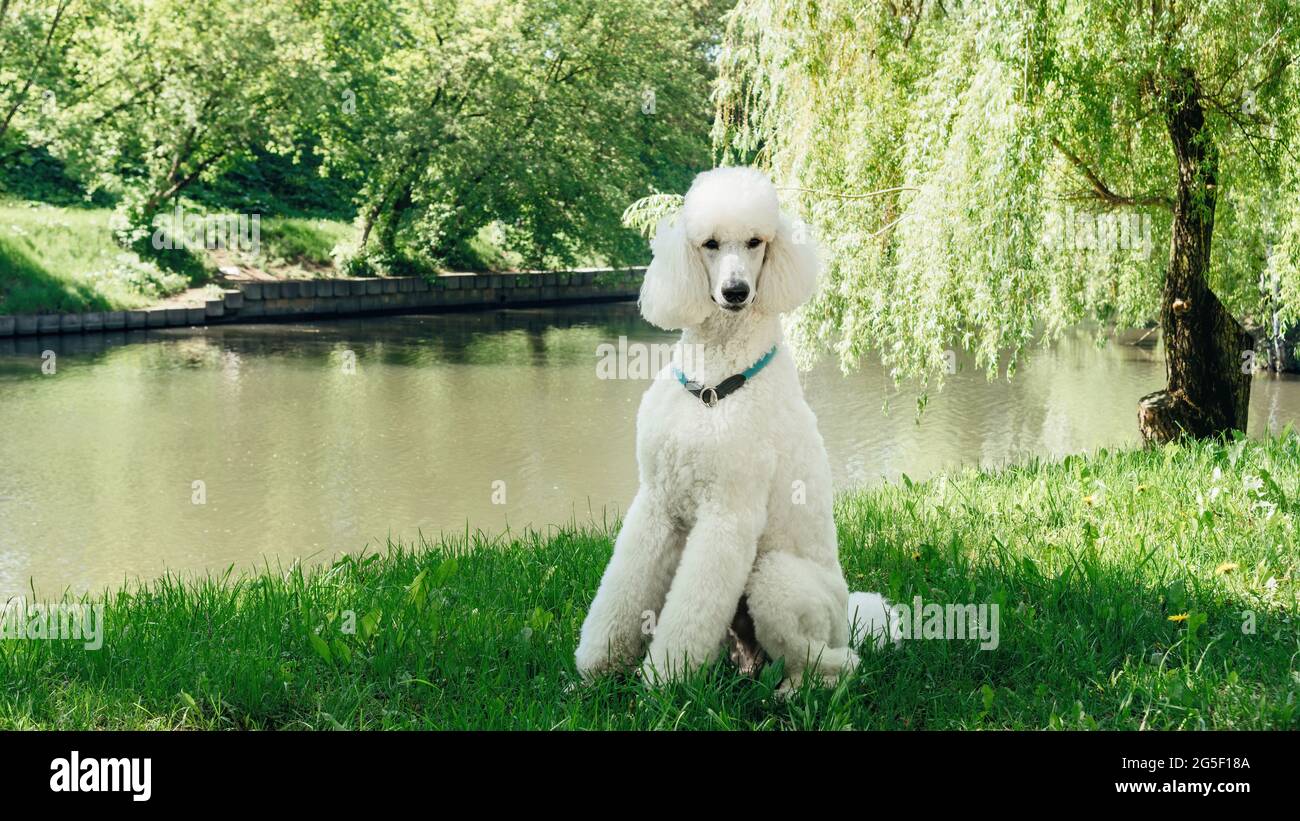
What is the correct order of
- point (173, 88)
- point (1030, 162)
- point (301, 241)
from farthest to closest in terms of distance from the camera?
point (301, 241)
point (173, 88)
point (1030, 162)

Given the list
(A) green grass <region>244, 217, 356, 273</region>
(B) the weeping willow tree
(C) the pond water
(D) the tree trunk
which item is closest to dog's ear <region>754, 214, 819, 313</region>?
(B) the weeping willow tree

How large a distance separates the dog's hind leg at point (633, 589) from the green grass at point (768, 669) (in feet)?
0.36

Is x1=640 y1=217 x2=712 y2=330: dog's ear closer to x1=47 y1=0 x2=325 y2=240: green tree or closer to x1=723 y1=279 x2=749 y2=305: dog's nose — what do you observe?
x1=723 y1=279 x2=749 y2=305: dog's nose

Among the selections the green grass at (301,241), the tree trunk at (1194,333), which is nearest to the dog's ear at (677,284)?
the tree trunk at (1194,333)

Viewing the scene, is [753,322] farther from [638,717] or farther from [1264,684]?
[1264,684]

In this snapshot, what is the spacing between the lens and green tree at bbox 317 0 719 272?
2609 cm

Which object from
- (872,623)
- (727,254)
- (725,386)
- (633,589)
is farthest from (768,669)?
(727,254)

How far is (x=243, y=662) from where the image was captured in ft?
11.8

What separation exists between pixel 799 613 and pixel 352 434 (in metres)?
11.2

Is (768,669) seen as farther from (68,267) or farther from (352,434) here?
(68,267)

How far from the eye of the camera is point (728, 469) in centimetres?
318

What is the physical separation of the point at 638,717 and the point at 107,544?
756 centimetres

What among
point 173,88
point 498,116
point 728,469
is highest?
point 498,116
